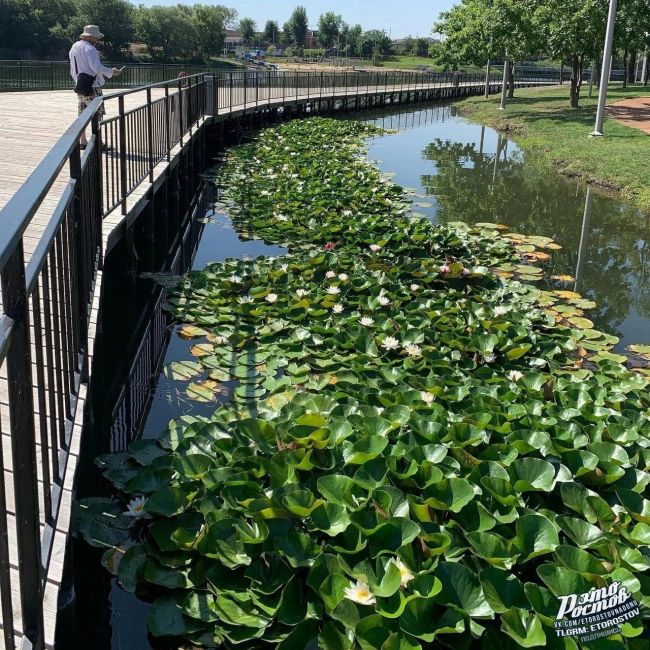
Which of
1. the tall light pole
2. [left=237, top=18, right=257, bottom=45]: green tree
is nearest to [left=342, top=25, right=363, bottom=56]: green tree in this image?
[left=237, top=18, right=257, bottom=45]: green tree

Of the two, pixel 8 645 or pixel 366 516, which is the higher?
pixel 8 645

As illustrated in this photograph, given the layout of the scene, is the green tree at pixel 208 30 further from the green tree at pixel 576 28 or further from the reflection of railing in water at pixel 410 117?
the green tree at pixel 576 28

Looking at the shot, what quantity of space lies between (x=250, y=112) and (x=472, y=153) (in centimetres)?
629

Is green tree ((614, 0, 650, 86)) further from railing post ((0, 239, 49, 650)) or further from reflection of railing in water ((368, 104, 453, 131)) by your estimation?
railing post ((0, 239, 49, 650))

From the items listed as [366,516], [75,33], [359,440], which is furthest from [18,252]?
[75,33]

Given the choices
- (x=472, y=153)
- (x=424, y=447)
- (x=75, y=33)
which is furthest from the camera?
(x=75, y=33)

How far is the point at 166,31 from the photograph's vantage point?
67000 millimetres

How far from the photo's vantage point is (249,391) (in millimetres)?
5109

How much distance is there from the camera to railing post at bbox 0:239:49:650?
1.91m

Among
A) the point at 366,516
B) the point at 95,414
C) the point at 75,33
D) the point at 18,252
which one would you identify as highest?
the point at 75,33

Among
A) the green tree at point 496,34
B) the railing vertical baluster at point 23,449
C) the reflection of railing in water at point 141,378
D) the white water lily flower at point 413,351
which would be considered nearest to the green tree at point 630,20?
the green tree at point 496,34

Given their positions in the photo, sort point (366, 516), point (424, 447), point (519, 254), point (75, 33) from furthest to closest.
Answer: point (75, 33)
point (519, 254)
point (424, 447)
point (366, 516)

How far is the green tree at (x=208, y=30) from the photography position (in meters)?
72.3

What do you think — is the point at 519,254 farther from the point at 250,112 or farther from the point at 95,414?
the point at 250,112
